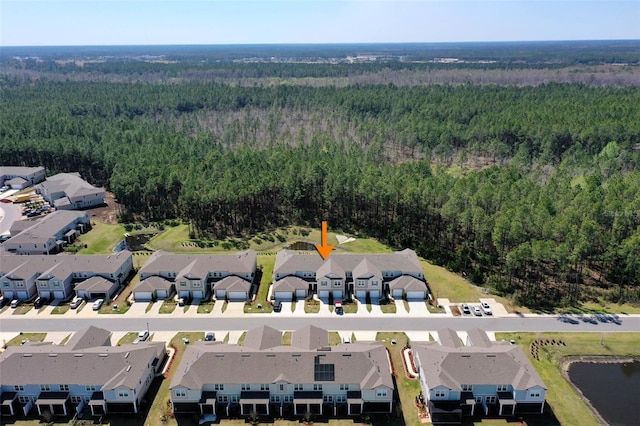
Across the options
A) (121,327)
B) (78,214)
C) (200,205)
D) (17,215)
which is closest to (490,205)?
(200,205)

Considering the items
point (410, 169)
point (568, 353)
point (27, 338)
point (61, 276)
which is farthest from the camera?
point (410, 169)

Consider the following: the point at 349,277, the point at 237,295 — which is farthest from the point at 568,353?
the point at 237,295

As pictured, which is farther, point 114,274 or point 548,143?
point 548,143

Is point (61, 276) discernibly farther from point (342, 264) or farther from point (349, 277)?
point (349, 277)

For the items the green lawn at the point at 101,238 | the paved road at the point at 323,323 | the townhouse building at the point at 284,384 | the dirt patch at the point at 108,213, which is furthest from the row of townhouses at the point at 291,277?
the dirt patch at the point at 108,213

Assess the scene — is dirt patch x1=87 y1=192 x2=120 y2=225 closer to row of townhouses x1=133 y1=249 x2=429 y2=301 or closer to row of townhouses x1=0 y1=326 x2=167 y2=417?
row of townhouses x1=133 y1=249 x2=429 y2=301

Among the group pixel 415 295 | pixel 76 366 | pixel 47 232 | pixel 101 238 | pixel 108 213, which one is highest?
pixel 76 366

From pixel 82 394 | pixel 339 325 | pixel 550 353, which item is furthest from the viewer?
pixel 339 325

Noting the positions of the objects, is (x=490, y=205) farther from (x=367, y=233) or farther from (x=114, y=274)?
(x=114, y=274)
